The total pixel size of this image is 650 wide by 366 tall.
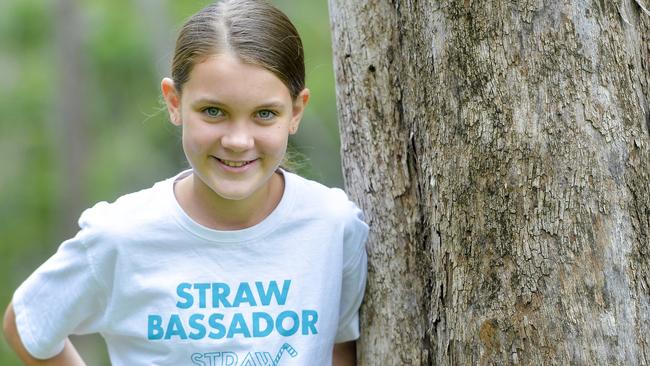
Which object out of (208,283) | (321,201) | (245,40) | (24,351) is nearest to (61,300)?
(24,351)

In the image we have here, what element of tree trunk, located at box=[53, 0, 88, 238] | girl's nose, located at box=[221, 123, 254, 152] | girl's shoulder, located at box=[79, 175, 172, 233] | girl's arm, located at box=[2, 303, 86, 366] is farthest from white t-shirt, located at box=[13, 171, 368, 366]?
tree trunk, located at box=[53, 0, 88, 238]

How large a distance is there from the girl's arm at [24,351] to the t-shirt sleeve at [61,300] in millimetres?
40

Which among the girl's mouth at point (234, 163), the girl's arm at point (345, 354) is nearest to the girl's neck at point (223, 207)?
the girl's mouth at point (234, 163)

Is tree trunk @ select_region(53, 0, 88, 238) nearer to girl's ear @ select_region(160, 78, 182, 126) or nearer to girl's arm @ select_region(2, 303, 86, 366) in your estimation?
girl's arm @ select_region(2, 303, 86, 366)

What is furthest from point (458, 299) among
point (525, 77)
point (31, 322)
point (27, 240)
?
point (27, 240)

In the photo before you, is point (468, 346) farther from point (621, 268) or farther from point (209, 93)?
point (209, 93)

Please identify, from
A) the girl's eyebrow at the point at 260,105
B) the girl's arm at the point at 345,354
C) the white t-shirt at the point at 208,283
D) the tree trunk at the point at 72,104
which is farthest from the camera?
the tree trunk at the point at 72,104

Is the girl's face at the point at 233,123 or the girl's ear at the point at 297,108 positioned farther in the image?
the girl's ear at the point at 297,108

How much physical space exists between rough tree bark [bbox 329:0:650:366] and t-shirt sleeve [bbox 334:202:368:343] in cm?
37

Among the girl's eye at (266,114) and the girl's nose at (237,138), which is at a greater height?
the girl's eye at (266,114)

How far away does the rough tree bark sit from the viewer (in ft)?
7.93

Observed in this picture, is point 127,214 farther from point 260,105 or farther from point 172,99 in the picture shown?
point 260,105

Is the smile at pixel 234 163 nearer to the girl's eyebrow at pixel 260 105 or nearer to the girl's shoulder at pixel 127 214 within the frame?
the girl's eyebrow at pixel 260 105

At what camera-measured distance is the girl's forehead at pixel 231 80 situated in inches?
107
